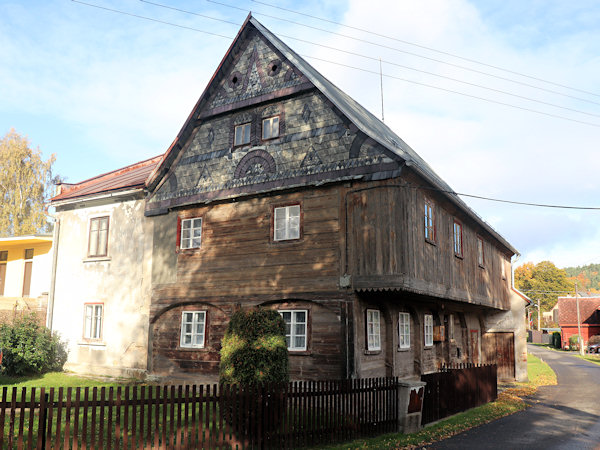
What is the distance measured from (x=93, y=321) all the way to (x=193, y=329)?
5445mm

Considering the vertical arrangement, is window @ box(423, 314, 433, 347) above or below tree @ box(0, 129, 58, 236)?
below

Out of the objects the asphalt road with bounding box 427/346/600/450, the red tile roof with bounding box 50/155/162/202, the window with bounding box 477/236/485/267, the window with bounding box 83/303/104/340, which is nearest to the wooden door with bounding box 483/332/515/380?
the asphalt road with bounding box 427/346/600/450

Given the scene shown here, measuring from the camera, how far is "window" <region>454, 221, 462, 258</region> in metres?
19.6

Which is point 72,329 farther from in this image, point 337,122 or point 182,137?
point 337,122

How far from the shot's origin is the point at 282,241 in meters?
16.6

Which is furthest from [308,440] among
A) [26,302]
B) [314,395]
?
[26,302]

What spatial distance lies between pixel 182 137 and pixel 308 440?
12764mm

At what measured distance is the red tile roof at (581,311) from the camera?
210 ft

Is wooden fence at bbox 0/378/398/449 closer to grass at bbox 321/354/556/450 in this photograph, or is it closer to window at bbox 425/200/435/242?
grass at bbox 321/354/556/450

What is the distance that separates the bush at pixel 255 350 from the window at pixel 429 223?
685 cm

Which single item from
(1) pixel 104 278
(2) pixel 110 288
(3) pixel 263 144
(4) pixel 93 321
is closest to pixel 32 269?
(4) pixel 93 321

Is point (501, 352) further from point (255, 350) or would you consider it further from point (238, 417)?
point (238, 417)

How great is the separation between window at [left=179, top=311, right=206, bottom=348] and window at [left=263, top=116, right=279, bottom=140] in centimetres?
644

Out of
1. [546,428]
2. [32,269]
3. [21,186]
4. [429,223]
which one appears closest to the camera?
[546,428]
